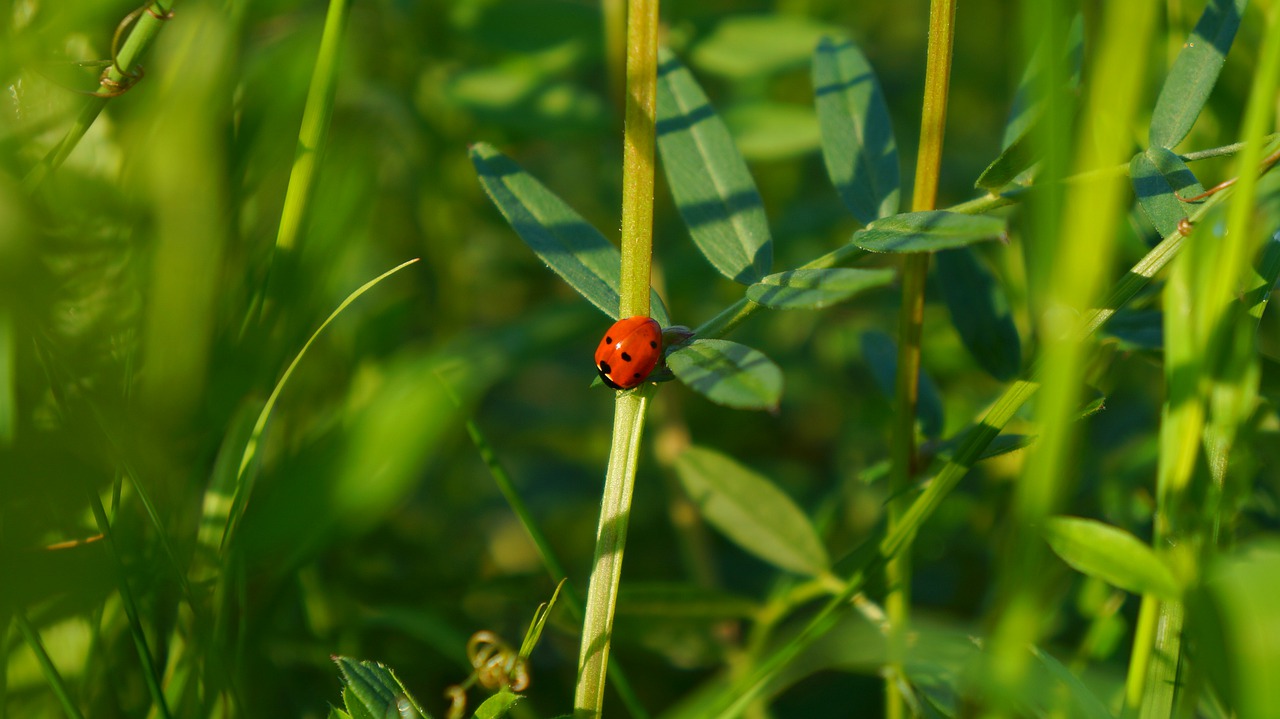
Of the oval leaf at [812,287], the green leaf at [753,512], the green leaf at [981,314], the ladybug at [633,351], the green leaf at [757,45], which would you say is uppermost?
the green leaf at [757,45]

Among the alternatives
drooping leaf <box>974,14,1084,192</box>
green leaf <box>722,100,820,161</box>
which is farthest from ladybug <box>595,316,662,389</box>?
green leaf <box>722,100,820,161</box>

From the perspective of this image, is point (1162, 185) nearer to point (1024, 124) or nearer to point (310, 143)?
point (1024, 124)

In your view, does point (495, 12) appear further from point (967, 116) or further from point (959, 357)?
point (967, 116)

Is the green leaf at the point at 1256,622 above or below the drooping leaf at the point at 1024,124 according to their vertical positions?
below

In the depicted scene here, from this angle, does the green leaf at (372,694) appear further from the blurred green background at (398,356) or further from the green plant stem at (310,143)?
the green plant stem at (310,143)

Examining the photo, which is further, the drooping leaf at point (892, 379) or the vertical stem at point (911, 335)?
the drooping leaf at point (892, 379)

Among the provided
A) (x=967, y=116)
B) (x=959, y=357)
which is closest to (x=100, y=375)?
(x=959, y=357)

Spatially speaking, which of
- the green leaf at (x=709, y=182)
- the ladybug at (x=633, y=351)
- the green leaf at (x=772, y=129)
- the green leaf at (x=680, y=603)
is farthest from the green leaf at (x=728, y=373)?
the green leaf at (x=772, y=129)

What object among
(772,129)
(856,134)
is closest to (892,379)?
(856,134)
